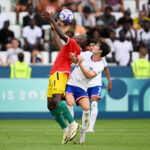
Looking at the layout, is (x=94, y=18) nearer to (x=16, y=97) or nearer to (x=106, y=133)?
(x=16, y=97)

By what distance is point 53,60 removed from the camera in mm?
20266

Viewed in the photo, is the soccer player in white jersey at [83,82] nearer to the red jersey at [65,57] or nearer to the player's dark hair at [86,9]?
the red jersey at [65,57]

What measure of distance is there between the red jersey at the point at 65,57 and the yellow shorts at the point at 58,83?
10 centimetres

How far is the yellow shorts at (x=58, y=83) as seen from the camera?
33.0ft

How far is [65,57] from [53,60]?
9.90m

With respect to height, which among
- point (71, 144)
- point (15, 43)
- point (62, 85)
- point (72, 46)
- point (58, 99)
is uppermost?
point (72, 46)

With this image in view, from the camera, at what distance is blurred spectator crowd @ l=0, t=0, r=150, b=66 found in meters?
20.3

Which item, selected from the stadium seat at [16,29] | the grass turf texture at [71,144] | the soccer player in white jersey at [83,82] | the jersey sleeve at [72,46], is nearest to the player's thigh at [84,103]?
the soccer player in white jersey at [83,82]

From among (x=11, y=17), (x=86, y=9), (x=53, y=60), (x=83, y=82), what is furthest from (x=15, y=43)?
(x=83, y=82)

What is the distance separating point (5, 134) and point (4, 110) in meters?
5.62

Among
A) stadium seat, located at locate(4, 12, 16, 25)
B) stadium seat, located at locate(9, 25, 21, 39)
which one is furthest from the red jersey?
stadium seat, located at locate(4, 12, 16, 25)

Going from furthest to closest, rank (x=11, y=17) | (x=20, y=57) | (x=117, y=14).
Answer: (x=117, y=14) → (x=11, y=17) → (x=20, y=57)

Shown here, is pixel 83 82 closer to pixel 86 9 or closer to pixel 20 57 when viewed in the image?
pixel 20 57

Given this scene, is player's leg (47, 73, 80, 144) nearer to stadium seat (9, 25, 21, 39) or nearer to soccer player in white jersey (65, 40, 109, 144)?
soccer player in white jersey (65, 40, 109, 144)
